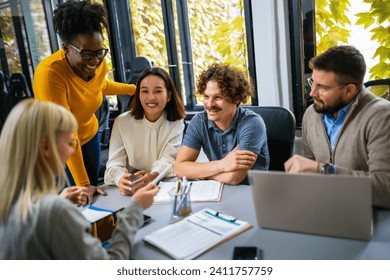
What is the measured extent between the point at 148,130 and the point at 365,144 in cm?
105

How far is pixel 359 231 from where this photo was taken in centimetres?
97

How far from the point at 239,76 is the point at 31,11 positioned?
2.58 meters

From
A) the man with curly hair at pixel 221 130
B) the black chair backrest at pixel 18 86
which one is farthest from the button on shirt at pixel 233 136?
the black chair backrest at pixel 18 86

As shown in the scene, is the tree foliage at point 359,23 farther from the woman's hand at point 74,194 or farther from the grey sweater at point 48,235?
the grey sweater at point 48,235

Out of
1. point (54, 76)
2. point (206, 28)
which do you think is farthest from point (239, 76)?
point (206, 28)

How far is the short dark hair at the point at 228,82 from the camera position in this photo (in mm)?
1715

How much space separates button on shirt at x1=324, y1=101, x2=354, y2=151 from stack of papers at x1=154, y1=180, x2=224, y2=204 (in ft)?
1.65

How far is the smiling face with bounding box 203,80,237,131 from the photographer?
170 centimetres

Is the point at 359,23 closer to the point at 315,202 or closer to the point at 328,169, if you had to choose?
the point at 328,169

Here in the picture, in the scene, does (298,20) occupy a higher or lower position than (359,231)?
higher

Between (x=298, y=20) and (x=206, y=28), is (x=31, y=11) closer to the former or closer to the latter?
(x=206, y=28)

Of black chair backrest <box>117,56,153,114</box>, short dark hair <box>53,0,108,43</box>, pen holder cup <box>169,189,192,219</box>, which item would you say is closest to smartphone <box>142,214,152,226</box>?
pen holder cup <box>169,189,192,219</box>

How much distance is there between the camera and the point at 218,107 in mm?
1695

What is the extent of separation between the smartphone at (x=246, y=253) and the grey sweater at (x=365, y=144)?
43 centimetres
